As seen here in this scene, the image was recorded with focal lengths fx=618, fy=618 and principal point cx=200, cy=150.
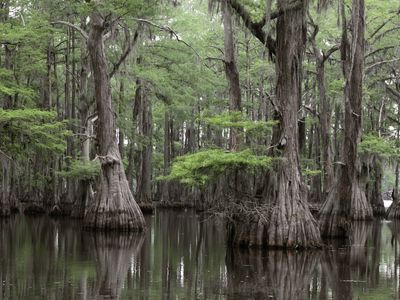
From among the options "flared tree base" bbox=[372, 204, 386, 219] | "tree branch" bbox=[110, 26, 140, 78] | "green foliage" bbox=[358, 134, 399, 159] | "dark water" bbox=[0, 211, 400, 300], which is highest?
"tree branch" bbox=[110, 26, 140, 78]

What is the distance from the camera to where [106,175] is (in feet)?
54.6

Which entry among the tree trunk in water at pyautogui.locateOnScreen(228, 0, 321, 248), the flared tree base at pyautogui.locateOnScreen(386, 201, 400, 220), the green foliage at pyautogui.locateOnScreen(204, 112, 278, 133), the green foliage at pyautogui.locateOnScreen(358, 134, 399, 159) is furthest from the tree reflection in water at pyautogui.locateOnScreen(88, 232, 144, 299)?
the flared tree base at pyautogui.locateOnScreen(386, 201, 400, 220)

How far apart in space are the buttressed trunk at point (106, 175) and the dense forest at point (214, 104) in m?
0.03

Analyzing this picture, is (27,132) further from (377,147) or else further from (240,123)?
(377,147)

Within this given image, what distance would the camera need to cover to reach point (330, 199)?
15414 millimetres

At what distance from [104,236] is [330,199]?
5.68 metres

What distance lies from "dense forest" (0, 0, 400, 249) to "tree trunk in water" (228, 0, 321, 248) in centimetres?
2

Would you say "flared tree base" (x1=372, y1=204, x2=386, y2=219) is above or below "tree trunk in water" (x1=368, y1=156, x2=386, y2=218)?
below

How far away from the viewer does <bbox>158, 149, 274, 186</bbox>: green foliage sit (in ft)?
39.2

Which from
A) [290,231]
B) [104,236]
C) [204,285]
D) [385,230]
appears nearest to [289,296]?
[204,285]

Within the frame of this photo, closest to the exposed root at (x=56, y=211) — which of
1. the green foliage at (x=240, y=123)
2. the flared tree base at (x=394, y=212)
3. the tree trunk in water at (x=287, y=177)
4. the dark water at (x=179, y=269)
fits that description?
the dark water at (x=179, y=269)

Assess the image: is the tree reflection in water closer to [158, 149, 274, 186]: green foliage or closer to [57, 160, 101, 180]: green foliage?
[158, 149, 274, 186]: green foliage

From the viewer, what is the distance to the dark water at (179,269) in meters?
7.74

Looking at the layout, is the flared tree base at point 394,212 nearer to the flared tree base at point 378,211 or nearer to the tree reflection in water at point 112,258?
the flared tree base at point 378,211
